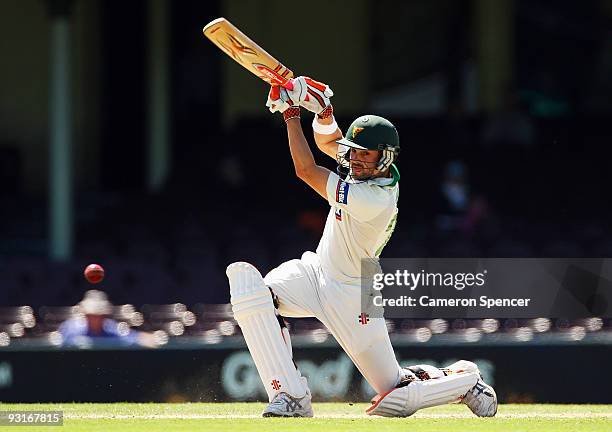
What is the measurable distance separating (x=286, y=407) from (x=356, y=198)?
100 centimetres

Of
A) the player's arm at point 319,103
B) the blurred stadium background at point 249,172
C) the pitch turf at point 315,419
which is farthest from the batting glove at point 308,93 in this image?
the blurred stadium background at point 249,172

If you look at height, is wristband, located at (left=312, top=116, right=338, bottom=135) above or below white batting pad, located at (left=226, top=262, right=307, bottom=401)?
above

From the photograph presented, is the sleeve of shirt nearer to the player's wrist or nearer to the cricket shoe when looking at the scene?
the player's wrist

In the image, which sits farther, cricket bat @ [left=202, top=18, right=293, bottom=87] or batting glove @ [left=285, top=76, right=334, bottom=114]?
cricket bat @ [left=202, top=18, right=293, bottom=87]

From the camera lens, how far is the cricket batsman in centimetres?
630

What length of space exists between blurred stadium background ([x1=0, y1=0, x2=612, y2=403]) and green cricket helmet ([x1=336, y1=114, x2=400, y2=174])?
2.10 meters

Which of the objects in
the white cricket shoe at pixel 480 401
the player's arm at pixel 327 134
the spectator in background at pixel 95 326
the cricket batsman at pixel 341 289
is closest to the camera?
the cricket batsman at pixel 341 289

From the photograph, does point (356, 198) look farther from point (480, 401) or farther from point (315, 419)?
point (480, 401)

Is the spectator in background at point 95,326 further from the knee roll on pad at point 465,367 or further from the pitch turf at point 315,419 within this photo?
the knee roll on pad at point 465,367

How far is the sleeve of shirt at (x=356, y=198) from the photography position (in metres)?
6.18

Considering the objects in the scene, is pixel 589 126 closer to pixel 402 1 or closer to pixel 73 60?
pixel 402 1

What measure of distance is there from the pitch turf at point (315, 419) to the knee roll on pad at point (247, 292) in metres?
0.49

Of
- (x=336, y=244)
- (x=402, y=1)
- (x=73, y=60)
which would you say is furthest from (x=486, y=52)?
(x=336, y=244)

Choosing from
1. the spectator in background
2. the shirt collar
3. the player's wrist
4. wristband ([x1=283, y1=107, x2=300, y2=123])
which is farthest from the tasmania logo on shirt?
the spectator in background
